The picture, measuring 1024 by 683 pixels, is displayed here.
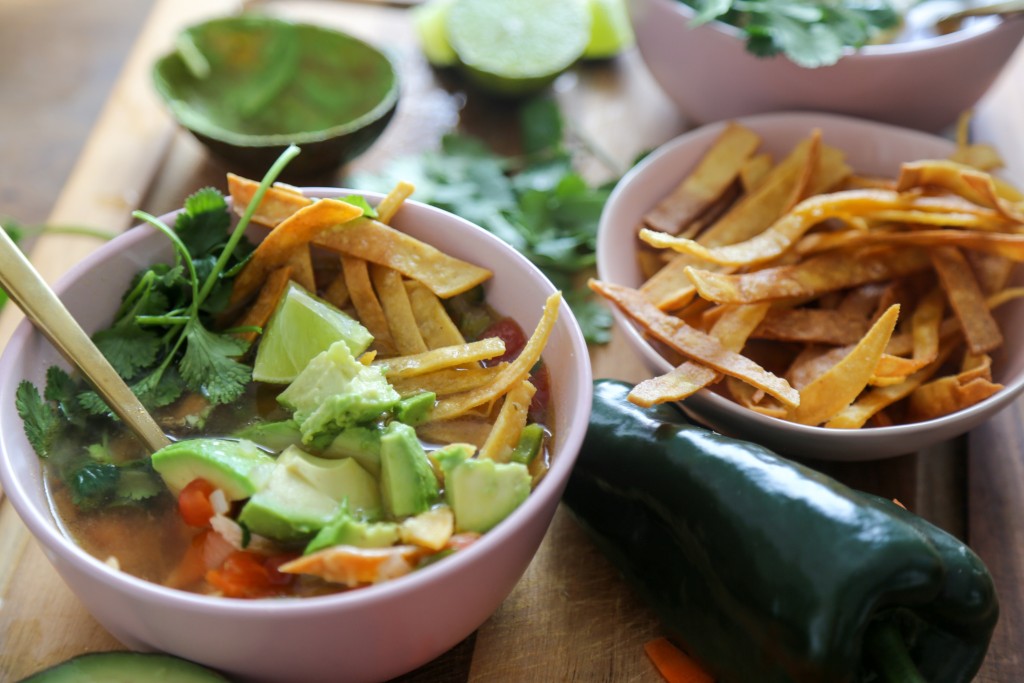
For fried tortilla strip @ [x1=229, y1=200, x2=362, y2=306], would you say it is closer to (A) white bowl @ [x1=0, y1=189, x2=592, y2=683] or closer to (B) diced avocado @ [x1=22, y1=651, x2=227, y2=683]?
(A) white bowl @ [x1=0, y1=189, x2=592, y2=683]

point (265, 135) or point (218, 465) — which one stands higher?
point (218, 465)

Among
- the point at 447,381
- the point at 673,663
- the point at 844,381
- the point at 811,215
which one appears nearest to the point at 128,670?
the point at 447,381

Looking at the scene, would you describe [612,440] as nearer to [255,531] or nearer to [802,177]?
[255,531]

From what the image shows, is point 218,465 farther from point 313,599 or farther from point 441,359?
point 441,359

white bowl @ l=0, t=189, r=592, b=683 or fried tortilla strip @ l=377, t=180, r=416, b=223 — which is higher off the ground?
fried tortilla strip @ l=377, t=180, r=416, b=223

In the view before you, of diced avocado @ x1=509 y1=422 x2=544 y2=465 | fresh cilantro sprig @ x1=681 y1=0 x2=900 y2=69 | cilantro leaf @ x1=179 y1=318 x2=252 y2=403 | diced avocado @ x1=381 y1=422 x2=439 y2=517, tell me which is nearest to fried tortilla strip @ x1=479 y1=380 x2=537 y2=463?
diced avocado @ x1=509 y1=422 x2=544 y2=465

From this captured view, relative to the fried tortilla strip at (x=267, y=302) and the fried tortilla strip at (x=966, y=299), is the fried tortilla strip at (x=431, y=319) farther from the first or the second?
the fried tortilla strip at (x=966, y=299)

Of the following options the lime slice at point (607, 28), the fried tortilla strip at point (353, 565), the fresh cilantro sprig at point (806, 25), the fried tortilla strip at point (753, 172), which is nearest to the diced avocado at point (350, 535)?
the fried tortilla strip at point (353, 565)
